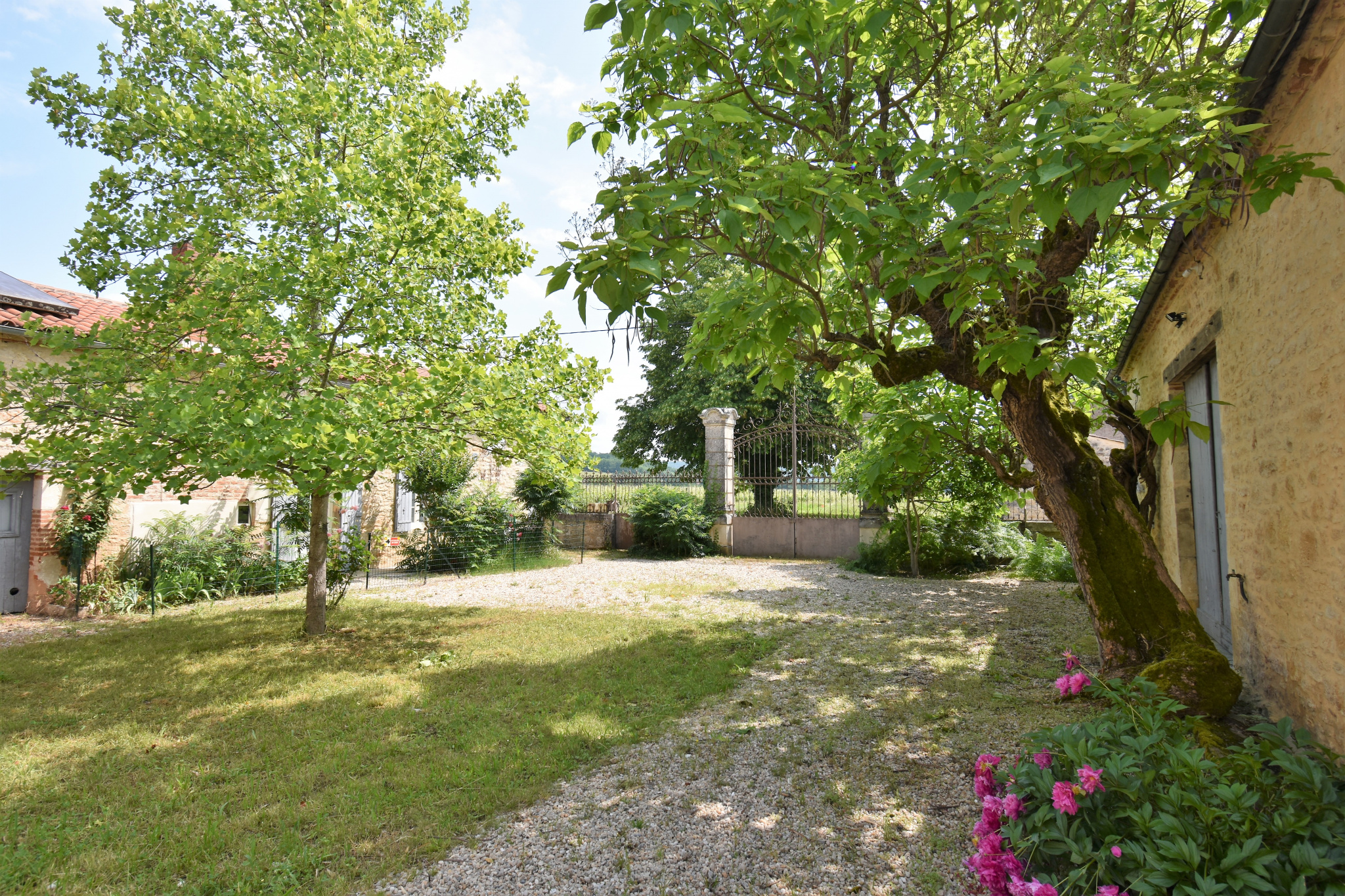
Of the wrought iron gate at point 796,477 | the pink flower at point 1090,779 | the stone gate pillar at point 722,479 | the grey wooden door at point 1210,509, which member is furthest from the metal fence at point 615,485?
the pink flower at point 1090,779

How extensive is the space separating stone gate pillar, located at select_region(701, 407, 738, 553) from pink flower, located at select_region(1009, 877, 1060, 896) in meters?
13.3

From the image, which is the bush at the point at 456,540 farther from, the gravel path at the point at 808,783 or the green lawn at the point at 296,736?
the gravel path at the point at 808,783

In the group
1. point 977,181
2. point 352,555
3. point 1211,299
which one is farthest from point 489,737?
point 352,555

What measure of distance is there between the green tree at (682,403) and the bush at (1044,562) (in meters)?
8.15

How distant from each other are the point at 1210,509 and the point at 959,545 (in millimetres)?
7390

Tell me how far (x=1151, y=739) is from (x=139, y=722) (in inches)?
246

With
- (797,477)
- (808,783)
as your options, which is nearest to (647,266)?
Answer: (808,783)

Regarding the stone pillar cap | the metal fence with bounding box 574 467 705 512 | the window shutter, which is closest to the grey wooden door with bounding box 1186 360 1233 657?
the stone pillar cap

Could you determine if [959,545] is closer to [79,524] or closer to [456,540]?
[456,540]

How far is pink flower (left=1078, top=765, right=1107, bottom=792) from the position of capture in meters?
2.30

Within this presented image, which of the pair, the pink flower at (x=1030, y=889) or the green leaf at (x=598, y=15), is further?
the green leaf at (x=598, y=15)

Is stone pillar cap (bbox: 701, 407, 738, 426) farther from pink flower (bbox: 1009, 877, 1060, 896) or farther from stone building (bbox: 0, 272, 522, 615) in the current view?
pink flower (bbox: 1009, 877, 1060, 896)

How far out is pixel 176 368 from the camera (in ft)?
19.5

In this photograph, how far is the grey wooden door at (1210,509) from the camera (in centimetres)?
488
